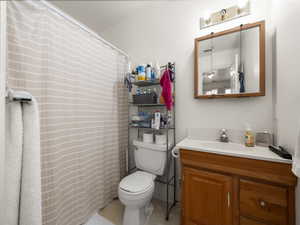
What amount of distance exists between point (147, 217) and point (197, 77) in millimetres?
1562

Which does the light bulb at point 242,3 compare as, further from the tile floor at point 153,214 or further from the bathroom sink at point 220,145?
the tile floor at point 153,214

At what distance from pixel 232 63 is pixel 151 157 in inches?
50.5

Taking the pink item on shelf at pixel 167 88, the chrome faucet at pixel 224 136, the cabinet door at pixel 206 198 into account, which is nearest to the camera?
the cabinet door at pixel 206 198

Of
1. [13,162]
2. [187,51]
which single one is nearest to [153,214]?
[13,162]

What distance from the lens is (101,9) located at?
183 centimetres

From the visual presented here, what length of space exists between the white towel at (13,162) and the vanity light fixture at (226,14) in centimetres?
172

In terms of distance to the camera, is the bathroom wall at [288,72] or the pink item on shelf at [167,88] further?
the pink item on shelf at [167,88]

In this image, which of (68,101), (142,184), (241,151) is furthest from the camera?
(142,184)

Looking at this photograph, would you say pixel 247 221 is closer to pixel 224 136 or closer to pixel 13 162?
pixel 224 136

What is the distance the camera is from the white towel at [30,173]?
2.21 ft

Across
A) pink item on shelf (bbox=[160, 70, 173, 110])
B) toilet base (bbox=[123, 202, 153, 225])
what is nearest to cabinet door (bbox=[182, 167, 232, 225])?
toilet base (bbox=[123, 202, 153, 225])

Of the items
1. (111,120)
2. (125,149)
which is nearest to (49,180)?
(111,120)

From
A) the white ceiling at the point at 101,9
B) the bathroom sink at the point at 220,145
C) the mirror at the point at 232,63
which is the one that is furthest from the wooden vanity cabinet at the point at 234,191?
the white ceiling at the point at 101,9

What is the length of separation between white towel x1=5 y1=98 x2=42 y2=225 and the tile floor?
0.90 meters
